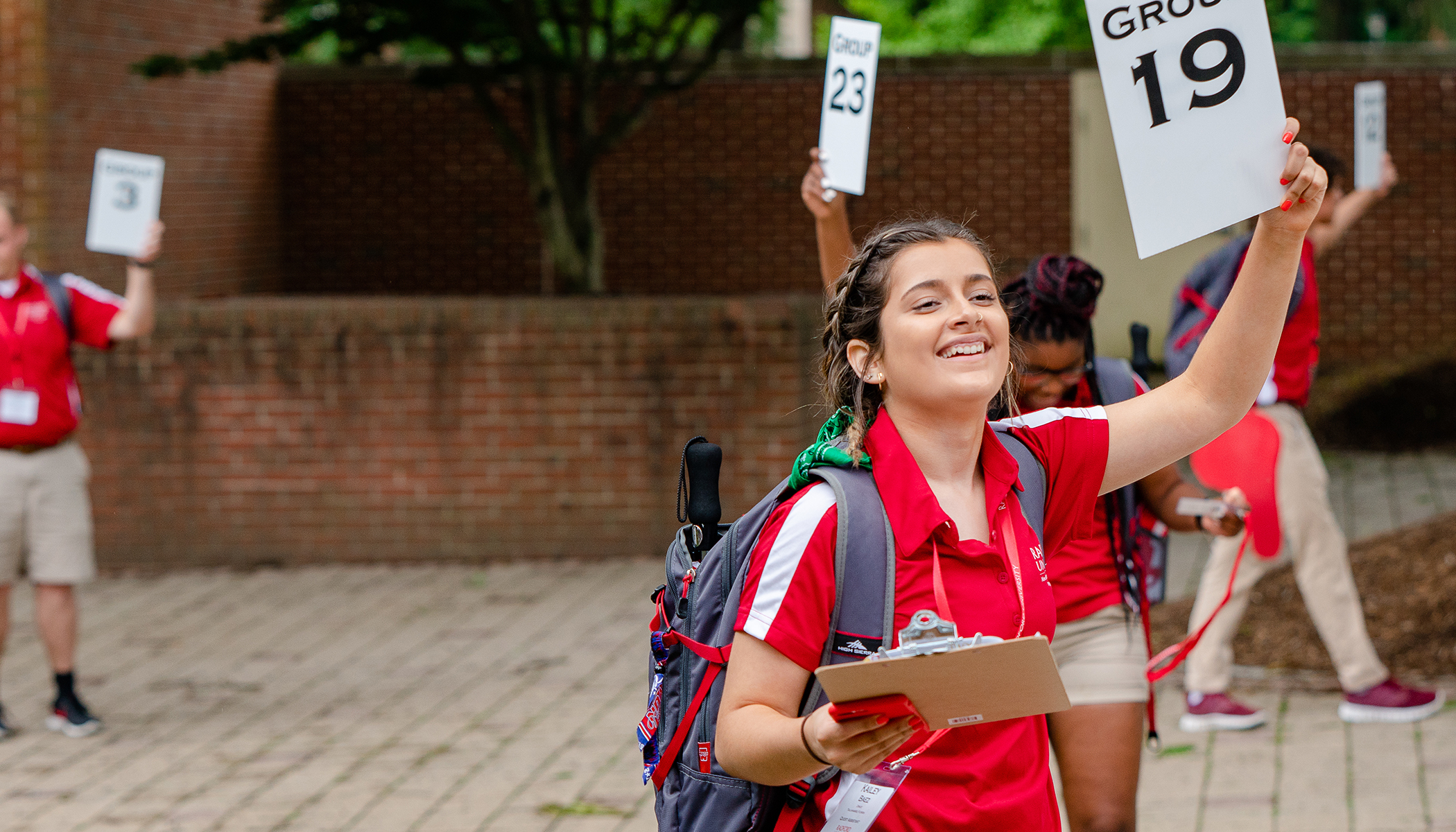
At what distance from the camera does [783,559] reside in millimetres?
2133

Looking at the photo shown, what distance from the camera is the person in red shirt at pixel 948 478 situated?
2107 millimetres

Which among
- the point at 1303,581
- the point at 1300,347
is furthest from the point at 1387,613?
the point at 1300,347

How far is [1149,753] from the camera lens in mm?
5570

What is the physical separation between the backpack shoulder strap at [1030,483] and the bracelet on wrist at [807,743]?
1.95 feet

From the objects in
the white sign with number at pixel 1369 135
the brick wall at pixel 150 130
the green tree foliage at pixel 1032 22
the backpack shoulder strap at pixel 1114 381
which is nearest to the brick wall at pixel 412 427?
the brick wall at pixel 150 130

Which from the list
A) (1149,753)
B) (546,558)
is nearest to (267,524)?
(546,558)

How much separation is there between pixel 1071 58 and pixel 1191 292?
837cm

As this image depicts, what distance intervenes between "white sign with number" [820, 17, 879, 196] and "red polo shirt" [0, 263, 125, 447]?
3.50 m

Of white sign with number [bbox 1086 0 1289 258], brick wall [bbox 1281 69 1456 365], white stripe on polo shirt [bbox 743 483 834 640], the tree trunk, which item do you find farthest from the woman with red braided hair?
brick wall [bbox 1281 69 1456 365]

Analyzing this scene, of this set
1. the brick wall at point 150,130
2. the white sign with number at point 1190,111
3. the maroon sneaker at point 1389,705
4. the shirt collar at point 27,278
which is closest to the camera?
the white sign with number at point 1190,111

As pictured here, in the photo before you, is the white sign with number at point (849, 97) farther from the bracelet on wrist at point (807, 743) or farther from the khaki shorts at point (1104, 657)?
the bracelet on wrist at point (807, 743)

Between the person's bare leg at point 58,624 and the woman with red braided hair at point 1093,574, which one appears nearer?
the woman with red braided hair at point 1093,574

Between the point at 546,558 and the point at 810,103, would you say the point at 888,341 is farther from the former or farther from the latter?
the point at 810,103

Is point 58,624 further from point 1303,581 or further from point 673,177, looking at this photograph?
point 673,177
